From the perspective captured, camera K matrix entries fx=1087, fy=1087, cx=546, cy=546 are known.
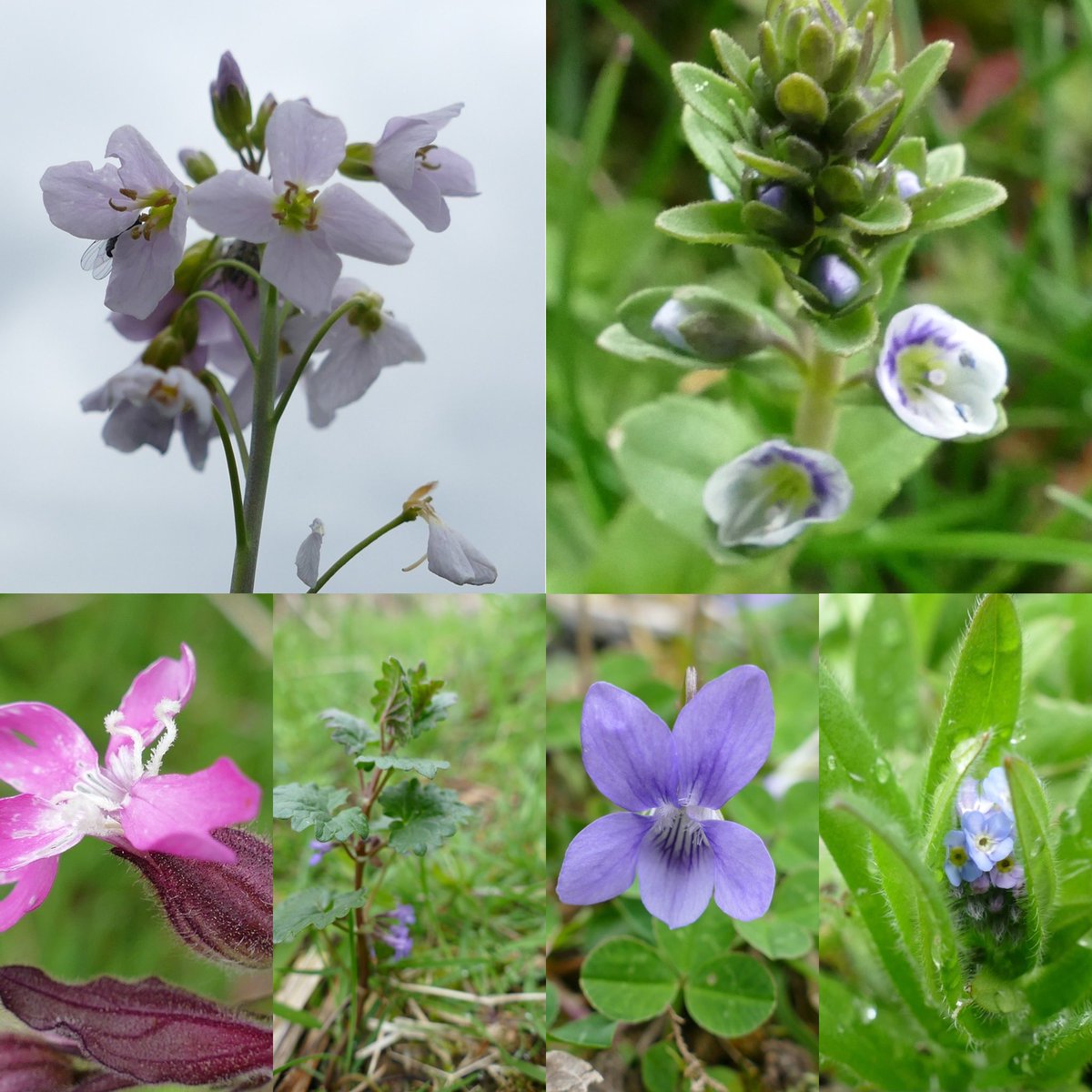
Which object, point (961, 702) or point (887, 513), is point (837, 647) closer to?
point (961, 702)

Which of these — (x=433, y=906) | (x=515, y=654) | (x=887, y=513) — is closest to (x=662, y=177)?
(x=887, y=513)

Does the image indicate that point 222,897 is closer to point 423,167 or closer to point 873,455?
point 423,167

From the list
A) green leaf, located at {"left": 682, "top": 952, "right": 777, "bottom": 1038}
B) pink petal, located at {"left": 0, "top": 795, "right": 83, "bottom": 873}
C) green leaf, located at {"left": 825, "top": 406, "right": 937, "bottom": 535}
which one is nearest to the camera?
pink petal, located at {"left": 0, "top": 795, "right": 83, "bottom": 873}

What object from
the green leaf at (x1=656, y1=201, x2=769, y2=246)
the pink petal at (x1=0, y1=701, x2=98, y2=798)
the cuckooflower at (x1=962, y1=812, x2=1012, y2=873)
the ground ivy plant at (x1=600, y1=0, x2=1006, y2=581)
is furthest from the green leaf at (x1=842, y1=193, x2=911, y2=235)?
the pink petal at (x1=0, y1=701, x2=98, y2=798)

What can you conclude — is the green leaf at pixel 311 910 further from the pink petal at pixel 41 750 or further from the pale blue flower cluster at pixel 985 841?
the pale blue flower cluster at pixel 985 841

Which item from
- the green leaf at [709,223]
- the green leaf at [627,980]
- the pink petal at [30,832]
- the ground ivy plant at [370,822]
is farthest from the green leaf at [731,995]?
the green leaf at [709,223]

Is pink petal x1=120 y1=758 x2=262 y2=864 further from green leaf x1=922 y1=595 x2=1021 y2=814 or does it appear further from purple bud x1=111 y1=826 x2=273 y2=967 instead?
green leaf x1=922 y1=595 x2=1021 y2=814
